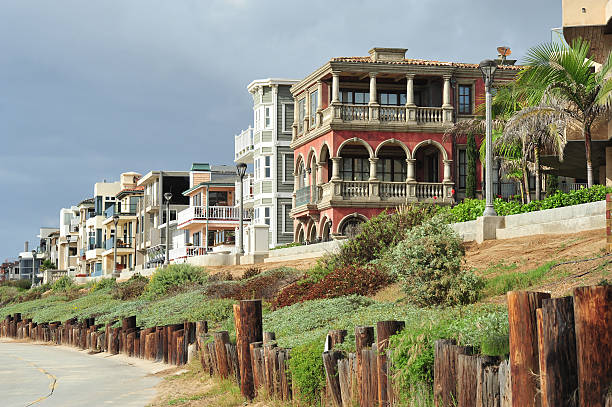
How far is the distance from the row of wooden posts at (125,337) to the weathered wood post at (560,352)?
11496 millimetres

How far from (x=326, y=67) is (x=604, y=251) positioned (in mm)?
29094

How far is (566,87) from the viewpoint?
992 inches

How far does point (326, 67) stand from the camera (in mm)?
43125

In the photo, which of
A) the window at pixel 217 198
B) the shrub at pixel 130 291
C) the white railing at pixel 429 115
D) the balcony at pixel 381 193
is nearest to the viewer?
the shrub at pixel 130 291

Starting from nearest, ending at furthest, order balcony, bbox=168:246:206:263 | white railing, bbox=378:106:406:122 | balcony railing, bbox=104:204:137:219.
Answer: white railing, bbox=378:106:406:122
balcony, bbox=168:246:206:263
balcony railing, bbox=104:204:137:219

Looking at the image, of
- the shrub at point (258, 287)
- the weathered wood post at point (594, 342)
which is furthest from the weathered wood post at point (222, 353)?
the shrub at point (258, 287)

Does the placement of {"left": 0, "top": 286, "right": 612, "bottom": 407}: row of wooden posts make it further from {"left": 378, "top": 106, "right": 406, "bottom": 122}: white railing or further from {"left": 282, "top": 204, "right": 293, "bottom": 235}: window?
{"left": 282, "top": 204, "right": 293, "bottom": 235}: window

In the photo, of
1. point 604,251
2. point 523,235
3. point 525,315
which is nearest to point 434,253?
point 604,251

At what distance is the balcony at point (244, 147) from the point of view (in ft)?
204

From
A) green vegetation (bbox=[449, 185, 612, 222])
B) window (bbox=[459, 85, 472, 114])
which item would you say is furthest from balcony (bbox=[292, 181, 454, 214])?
green vegetation (bbox=[449, 185, 612, 222])

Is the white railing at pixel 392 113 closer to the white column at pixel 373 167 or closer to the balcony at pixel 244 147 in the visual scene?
the white column at pixel 373 167

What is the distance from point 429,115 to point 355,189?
577cm

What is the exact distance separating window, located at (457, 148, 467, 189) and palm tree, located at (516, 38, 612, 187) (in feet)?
61.1

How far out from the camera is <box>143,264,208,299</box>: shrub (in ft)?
105
